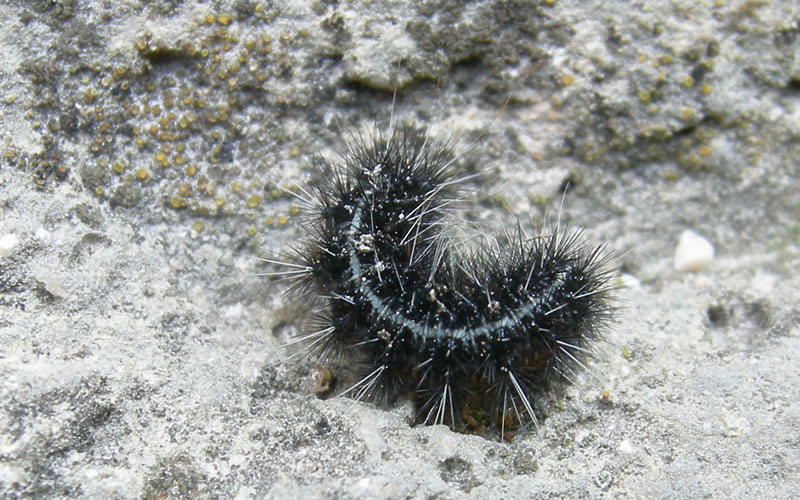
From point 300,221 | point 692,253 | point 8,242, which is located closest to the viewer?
point 8,242

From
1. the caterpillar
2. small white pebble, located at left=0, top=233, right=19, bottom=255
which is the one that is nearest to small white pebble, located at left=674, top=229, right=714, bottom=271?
the caterpillar

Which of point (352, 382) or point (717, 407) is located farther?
point (352, 382)

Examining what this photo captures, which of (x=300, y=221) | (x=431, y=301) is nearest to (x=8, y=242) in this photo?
(x=300, y=221)

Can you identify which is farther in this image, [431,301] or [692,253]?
[692,253]

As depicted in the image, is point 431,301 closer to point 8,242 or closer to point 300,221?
point 300,221

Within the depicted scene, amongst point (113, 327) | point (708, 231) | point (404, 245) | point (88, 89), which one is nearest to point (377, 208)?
point (404, 245)

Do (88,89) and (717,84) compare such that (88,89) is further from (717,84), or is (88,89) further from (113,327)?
(717,84)
